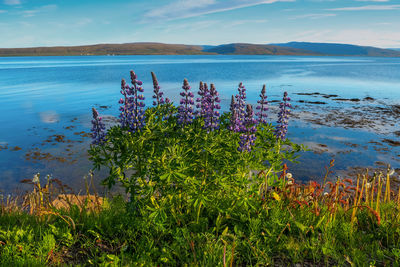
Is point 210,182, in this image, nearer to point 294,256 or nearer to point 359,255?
point 294,256

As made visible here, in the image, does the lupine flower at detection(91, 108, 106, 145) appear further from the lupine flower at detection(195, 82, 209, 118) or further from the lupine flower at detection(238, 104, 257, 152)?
the lupine flower at detection(238, 104, 257, 152)

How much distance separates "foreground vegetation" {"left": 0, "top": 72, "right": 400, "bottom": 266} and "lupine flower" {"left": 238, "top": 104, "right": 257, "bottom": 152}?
0.7 inches

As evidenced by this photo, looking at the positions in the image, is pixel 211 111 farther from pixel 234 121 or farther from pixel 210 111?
pixel 234 121

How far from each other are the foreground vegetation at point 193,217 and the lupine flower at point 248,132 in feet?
0.06

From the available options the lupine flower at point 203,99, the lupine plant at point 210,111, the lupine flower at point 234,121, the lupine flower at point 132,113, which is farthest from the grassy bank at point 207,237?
the lupine flower at point 203,99

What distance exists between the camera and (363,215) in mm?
5453

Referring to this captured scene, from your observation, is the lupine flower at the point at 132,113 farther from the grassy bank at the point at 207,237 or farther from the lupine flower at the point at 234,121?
the lupine flower at the point at 234,121

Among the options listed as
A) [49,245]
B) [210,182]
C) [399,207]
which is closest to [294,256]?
[210,182]

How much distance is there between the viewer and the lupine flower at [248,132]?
4461mm

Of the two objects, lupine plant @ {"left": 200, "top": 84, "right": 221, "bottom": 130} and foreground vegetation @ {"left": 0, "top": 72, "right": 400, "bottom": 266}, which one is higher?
lupine plant @ {"left": 200, "top": 84, "right": 221, "bottom": 130}

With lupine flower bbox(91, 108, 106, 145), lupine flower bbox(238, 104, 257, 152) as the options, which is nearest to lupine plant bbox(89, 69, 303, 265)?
lupine flower bbox(238, 104, 257, 152)

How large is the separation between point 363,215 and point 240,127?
3.35 meters

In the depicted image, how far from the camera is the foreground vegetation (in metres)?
4.07

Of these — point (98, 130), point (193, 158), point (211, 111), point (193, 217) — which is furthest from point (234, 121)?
point (98, 130)
